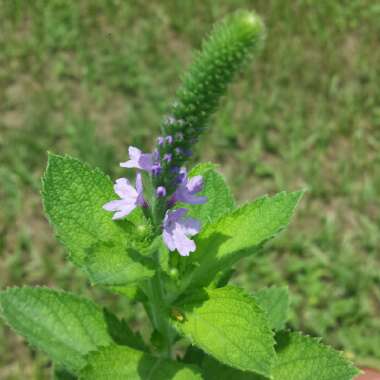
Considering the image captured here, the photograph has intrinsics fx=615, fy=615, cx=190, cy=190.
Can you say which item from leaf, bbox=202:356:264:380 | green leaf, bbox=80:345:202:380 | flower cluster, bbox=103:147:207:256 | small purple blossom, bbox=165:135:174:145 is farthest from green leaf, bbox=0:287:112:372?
small purple blossom, bbox=165:135:174:145

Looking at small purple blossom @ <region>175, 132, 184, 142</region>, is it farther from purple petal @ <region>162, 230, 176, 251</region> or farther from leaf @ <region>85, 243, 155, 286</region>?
leaf @ <region>85, 243, 155, 286</region>

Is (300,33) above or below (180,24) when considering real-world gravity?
below

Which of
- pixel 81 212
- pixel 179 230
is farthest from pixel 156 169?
pixel 81 212

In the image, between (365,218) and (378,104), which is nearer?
(365,218)

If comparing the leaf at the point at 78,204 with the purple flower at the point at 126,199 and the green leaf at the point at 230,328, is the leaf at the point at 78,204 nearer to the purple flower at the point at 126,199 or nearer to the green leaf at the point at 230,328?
the purple flower at the point at 126,199

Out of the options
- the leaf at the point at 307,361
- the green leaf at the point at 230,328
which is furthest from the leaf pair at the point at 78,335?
the leaf at the point at 307,361

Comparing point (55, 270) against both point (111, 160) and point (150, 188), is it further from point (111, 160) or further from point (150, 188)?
point (150, 188)

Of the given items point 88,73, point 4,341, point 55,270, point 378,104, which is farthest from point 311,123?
point 4,341
